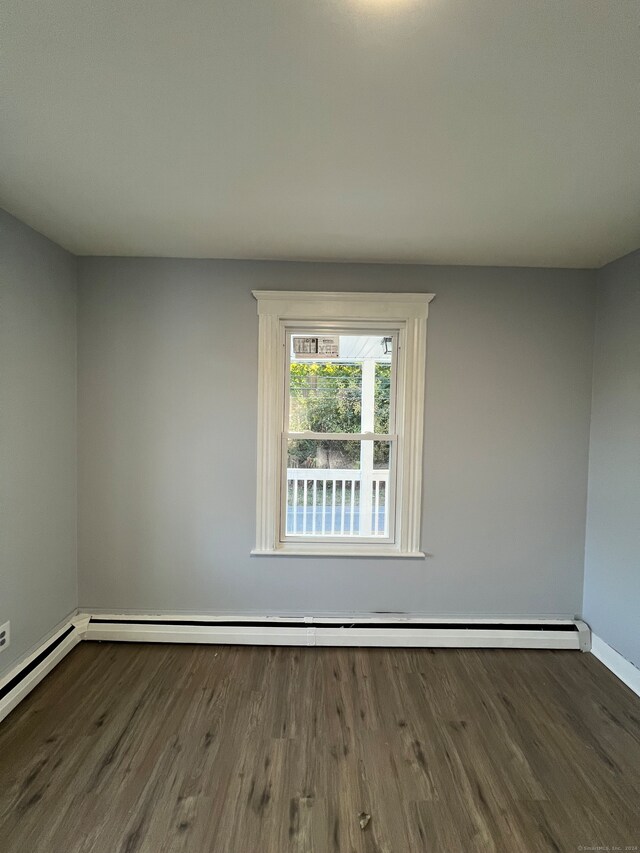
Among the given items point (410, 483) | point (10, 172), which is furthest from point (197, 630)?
point (10, 172)

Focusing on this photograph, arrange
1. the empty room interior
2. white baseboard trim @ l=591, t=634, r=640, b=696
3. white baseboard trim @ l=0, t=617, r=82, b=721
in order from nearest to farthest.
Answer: the empty room interior
white baseboard trim @ l=0, t=617, r=82, b=721
white baseboard trim @ l=591, t=634, r=640, b=696

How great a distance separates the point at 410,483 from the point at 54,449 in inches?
84.9

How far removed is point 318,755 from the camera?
1.70 meters

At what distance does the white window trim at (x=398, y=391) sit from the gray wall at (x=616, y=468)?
1078 mm

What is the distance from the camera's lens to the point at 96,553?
2531 mm

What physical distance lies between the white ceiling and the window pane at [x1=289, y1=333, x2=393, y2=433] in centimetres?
69

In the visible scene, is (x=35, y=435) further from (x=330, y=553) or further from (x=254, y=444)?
(x=330, y=553)

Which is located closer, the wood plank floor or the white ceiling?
the white ceiling

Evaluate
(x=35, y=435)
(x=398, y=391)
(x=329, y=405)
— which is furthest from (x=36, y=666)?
(x=398, y=391)

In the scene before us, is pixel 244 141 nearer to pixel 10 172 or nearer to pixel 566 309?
pixel 10 172

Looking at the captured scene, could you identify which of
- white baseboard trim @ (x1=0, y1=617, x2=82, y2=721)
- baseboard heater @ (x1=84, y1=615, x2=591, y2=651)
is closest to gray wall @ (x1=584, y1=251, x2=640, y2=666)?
baseboard heater @ (x1=84, y1=615, x2=591, y2=651)

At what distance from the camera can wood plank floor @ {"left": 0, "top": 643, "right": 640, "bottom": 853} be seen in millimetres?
1396

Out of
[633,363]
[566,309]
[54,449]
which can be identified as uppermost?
[566,309]

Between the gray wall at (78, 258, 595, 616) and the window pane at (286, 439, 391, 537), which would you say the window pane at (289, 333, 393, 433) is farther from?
the gray wall at (78, 258, 595, 616)
